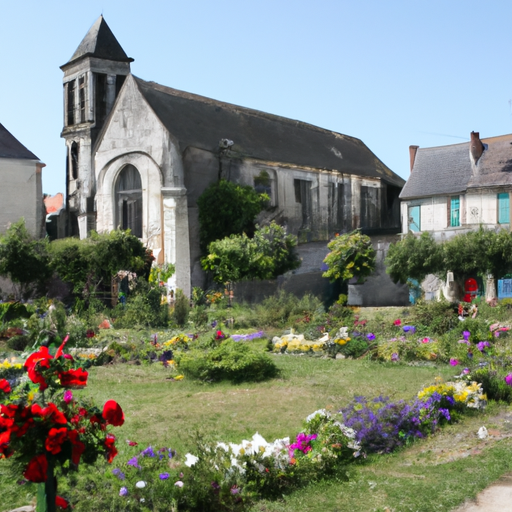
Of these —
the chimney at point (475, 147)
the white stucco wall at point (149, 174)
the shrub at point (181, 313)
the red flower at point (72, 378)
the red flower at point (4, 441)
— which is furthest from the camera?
the chimney at point (475, 147)

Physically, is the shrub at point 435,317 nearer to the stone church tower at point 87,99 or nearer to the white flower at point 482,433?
the white flower at point 482,433

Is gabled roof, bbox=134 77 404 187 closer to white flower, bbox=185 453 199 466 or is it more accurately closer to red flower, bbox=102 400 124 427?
white flower, bbox=185 453 199 466

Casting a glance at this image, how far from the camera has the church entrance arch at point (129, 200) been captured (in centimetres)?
2790

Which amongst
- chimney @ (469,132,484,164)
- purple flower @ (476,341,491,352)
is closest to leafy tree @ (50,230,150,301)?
purple flower @ (476,341,491,352)

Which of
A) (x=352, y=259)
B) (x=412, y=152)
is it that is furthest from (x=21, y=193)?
(x=412, y=152)

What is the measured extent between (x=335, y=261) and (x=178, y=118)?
8.69m

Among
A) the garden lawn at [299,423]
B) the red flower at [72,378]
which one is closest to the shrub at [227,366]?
the garden lawn at [299,423]

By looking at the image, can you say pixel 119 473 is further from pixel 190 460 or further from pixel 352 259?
pixel 352 259

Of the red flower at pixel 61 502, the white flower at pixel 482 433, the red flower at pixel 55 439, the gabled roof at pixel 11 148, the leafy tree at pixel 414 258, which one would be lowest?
the white flower at pixel 482 433

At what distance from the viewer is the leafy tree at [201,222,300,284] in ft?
81.0

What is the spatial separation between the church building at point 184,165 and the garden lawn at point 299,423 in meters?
13.3

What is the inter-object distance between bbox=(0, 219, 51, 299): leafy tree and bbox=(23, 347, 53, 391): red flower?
20.8m

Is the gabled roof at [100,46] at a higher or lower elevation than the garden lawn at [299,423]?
Answer: higher

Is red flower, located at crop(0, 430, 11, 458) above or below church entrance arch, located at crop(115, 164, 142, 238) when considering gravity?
below
